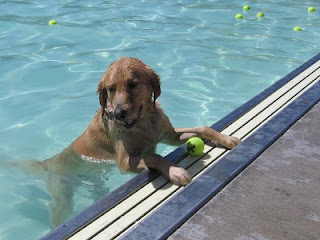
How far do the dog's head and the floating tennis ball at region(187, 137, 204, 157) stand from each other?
0.47 metres

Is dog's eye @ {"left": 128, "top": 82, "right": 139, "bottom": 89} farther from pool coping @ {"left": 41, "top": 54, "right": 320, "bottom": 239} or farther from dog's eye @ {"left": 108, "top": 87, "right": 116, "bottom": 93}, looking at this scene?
pool coping @ {"left": 41, "top": 54, "right": 320, "bottom": 239}

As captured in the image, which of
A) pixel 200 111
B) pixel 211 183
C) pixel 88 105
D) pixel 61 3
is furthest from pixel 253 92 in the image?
pixel 61 3

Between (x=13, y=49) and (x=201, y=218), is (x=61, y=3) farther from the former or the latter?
(x=201, y=218)

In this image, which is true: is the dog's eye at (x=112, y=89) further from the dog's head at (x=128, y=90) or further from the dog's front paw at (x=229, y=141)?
the dog's front paw at (x=229, y=141)

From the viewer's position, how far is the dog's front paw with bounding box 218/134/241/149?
3743 mm

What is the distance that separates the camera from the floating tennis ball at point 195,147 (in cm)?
370

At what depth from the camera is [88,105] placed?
259 inches

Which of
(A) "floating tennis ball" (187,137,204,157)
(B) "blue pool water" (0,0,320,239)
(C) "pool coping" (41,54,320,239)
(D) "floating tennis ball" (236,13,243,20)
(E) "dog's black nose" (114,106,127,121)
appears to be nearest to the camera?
(C) "pool coping" (41,54,320,239)

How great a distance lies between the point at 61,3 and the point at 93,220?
430 inches

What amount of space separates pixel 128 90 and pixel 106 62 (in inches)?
187

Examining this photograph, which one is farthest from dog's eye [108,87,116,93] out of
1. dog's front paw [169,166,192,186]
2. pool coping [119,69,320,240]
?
pool coping [119,69,320,240]

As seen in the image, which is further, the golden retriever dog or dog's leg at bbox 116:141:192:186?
the golden retriever dog

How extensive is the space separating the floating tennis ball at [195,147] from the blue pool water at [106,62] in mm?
1086

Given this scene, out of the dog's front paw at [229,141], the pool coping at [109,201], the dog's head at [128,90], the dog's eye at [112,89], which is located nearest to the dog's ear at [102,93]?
the dog's head at [128,90]
